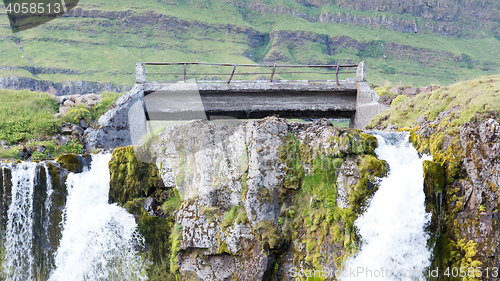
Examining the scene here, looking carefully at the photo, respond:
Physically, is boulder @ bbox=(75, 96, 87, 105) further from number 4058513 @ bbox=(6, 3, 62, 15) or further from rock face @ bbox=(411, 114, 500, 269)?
number 4058513 @ bbox=(6, 3, 62, 15)

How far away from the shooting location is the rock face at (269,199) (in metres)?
13.3

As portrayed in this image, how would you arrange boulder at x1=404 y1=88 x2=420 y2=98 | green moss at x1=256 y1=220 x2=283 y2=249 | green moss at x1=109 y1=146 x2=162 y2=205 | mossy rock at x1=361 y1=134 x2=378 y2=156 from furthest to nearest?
boulder at x1=404 y1=88 x2=420 y2=98
green moss at x1=109 y1=146 x2=162 y2=205
mossy rock at x1=361 y1=134 x2=378 y2=156
green moss at x1=256 y1=220 x2=283 y2=249

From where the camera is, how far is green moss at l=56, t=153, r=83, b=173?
16.1 metres

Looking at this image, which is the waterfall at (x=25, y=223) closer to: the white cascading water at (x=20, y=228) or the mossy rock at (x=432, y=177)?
the white cascading water at (x=20, y=228)

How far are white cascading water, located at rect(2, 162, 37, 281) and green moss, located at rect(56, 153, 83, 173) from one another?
1.14 metres

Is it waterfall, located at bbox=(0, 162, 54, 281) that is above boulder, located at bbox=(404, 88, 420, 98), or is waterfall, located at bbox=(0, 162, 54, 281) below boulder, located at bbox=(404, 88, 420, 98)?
below

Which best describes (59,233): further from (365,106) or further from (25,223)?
(365,106)

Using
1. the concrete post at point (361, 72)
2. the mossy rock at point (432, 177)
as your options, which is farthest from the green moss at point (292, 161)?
the concrete post at point (361, 72)

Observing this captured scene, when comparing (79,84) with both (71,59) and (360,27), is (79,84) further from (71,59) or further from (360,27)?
(360,27)

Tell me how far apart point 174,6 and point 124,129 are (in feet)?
293

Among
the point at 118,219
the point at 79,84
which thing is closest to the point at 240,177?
the point at 118,219

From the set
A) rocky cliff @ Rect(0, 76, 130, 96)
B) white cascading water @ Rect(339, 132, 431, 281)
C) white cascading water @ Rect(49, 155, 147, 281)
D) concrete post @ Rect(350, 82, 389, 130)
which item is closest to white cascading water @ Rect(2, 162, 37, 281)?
white cascading water @ Rect(49, 155, 147, 281)

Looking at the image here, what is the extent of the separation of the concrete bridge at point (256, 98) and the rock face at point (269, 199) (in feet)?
19.5

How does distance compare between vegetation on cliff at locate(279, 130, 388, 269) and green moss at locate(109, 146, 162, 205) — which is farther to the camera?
green moss at locate(109, 146, 162, 205)
